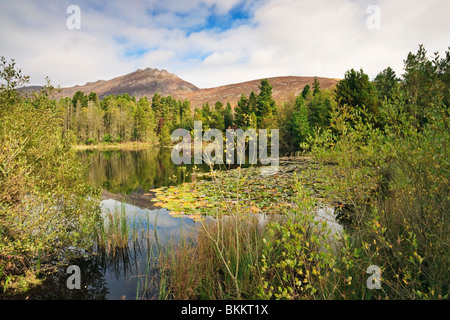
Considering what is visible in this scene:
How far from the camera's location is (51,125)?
5.88 metres

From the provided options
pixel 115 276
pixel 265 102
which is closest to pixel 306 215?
pixel 115 276

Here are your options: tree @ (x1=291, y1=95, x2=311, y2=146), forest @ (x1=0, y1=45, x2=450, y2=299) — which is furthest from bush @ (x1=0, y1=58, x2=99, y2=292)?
tree @ (x1=291, y1=95, x2=311, y2=146)

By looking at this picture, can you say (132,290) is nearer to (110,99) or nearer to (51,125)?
(51,125)

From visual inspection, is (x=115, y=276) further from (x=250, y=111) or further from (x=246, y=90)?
(x=246, y=90)

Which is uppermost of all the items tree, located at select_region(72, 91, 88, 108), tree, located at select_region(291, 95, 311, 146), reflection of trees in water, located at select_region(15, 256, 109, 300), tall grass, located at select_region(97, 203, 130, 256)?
tree, located at select_region(72, 91, 88, 108)

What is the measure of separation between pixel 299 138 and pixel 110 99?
60.2m

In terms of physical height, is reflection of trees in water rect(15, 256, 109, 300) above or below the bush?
below

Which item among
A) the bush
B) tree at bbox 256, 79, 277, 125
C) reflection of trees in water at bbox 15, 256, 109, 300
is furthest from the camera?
tree at bbox 256, 79, 277, 125

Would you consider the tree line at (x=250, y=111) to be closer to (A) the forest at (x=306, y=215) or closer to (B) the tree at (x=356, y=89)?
(B) the tree at (x=356, y=89)

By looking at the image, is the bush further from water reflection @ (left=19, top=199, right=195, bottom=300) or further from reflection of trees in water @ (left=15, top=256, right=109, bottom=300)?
water reflection @ (left=19, top=199, right=195, bottom=300)

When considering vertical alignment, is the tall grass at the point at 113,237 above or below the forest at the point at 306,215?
below

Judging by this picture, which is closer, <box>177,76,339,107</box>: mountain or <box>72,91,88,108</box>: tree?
<box>72,91,88,108</box>: tree

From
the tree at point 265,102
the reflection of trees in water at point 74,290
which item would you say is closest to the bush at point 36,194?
the reflection of trees in water at point 74,290
